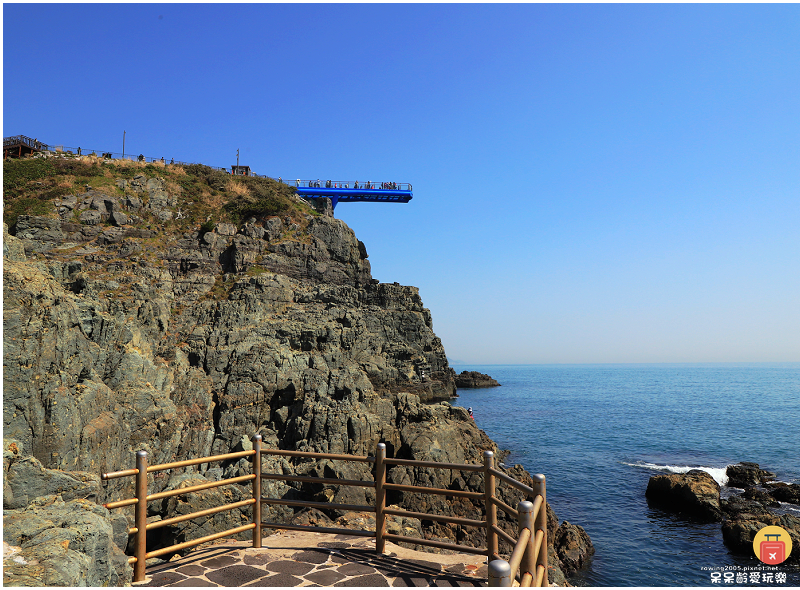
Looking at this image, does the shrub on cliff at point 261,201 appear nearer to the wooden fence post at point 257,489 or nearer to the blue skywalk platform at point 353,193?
the blue skywalk platform at point 353,193

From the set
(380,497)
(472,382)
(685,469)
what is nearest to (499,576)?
(380,497)

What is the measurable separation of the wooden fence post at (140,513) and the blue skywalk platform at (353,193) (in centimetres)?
5397

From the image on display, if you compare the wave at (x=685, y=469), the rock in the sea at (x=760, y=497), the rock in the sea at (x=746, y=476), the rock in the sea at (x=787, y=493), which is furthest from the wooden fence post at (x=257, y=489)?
the wave at (x=685, y=469)

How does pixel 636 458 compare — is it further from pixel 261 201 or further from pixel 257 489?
pixel 261 201

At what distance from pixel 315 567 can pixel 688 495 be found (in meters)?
26.4

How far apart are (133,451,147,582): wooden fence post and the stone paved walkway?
19cm

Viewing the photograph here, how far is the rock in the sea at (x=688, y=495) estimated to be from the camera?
958 inches

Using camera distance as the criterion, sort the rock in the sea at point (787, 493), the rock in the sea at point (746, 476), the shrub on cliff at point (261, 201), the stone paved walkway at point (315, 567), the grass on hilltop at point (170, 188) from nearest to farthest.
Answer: the stone paved walkway at point (315, 567) < the rock in the sea at point (787, 493) < the rock in the sea at point (746, 476) < the grass on hilltop at point (170, 188) < the shrub on cliff at point (261, 201)

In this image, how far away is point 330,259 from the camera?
1912 inches

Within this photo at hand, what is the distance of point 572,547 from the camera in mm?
19828

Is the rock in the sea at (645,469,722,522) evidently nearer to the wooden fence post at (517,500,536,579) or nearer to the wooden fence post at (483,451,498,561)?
the wooden fence post at (483,451,498,561)

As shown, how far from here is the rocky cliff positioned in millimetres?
16812

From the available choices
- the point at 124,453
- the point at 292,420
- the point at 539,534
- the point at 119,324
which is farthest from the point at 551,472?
the point at 539,534

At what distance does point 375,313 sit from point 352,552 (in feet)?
151
